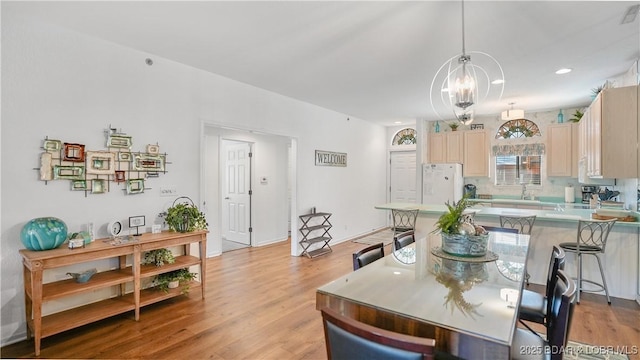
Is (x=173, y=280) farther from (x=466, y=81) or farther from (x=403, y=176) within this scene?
(x=403, y=176)

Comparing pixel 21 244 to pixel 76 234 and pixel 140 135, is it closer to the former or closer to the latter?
pixel 76 234

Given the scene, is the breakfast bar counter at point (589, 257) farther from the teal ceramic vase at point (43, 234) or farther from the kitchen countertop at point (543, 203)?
the teal ceramic vase at point (43, 234)

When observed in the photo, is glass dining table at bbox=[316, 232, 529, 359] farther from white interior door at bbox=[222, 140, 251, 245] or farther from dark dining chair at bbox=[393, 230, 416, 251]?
white interior door at bbox=[222, 140, 251, 245]

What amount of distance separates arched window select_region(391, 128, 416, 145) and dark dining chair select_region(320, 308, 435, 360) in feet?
23.5

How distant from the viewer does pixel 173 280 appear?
10.8 feet

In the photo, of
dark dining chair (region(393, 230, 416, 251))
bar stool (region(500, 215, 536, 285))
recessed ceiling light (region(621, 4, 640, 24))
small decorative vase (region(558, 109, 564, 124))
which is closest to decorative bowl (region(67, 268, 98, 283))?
dark dining chair (region(393, 230, 416, 251))

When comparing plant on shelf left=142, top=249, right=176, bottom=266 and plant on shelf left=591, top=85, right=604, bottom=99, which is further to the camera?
plant on shelf left=591, top=85, right=604, bottom=99

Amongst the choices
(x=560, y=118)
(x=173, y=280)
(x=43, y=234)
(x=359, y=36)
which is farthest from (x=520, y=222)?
(x=43, y=234)

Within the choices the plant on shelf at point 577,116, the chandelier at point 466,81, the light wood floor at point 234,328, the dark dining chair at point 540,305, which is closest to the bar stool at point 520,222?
the light wood floor at point 234,328

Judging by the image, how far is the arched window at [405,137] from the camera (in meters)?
7.82

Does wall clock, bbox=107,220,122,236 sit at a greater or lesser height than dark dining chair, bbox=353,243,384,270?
greater

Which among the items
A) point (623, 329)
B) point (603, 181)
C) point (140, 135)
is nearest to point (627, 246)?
point (623, 329)


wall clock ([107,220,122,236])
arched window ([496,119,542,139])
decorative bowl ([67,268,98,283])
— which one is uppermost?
arched window ([496,119,542,139])

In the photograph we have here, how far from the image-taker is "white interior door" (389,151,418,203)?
302 inches
